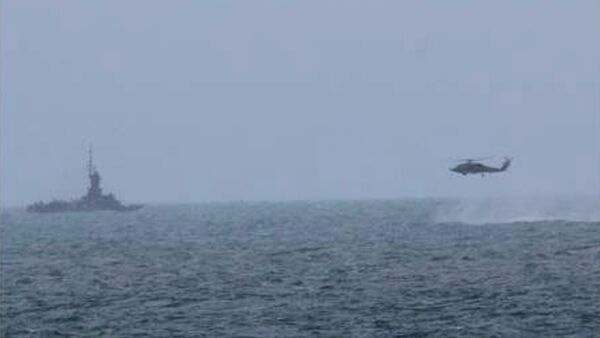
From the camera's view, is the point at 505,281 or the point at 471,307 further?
the point at 505,281

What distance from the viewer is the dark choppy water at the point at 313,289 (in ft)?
159

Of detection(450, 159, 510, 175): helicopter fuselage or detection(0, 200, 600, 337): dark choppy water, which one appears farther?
detection(450, 159, 510, 175): helicopter fuselage

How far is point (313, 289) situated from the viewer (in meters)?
62.5

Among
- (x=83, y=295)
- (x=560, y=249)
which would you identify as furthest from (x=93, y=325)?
(x=560, y=249)

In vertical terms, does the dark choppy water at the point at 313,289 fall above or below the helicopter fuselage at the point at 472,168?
below

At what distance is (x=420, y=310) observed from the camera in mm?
52750

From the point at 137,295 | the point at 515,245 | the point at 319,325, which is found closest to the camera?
the point at 319,325

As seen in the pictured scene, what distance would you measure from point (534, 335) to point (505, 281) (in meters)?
19.4

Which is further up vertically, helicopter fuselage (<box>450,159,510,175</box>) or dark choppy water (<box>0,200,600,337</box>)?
helicopter fuselage (<box>450,159,510,175</box>)

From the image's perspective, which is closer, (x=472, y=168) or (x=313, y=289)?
(x=313, y=289)

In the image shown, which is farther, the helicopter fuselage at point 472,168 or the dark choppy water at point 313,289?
the helicopter fuselage at point 472,168

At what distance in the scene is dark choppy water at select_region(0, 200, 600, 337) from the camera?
48.3 meters

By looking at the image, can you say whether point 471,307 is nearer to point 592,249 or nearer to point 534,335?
point 534,335

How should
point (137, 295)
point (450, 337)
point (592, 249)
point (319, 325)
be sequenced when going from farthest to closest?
1. point (592, 249)
2. point (137, 295)
3. point (319, 325)
4. point (450, 337)
